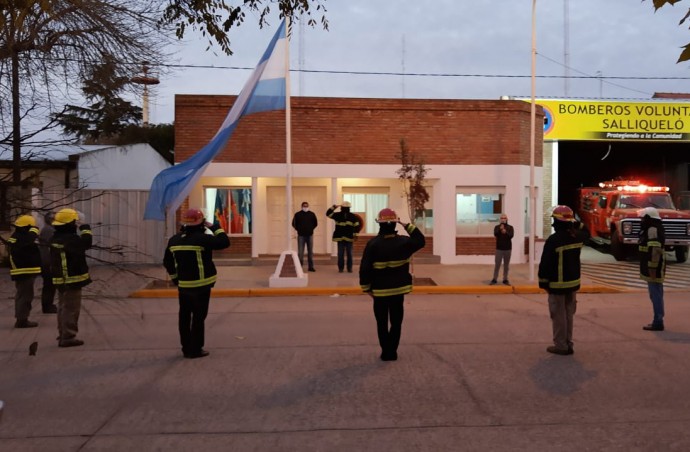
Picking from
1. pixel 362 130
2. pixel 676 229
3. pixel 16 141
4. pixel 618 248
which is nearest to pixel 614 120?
pixel 618 248

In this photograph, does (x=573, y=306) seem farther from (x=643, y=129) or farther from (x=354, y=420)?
(x=643, y=129)

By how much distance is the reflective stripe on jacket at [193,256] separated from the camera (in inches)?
305

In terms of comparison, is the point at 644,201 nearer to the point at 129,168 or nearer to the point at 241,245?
the point at 241,245

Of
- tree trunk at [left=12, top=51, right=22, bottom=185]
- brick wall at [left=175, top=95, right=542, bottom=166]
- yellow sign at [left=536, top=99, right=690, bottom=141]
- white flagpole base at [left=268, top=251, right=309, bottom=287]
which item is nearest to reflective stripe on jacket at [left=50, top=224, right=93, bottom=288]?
tree trunk at [left=12, top=51, right=22, bottom=185]

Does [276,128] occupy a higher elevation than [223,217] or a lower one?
higher

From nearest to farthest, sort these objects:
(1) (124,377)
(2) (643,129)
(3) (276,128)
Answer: (1) (124,377), (3) (276,128), (2) (643,129)

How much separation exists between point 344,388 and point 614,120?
21822mm

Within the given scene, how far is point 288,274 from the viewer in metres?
14.5

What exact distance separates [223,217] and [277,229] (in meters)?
1.61

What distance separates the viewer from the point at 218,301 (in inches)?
520

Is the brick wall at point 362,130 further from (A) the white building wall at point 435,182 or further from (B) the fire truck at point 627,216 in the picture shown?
(B) the fire truck at point 627,216

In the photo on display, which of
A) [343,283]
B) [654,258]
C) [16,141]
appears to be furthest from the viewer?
[343,283]

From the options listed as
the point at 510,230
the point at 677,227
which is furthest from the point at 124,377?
the point at 677,227

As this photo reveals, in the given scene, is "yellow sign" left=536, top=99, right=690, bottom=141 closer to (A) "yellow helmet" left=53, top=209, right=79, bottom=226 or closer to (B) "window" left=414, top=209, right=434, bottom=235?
(B) "window" left=414, top=209, right=434, bottom=235
